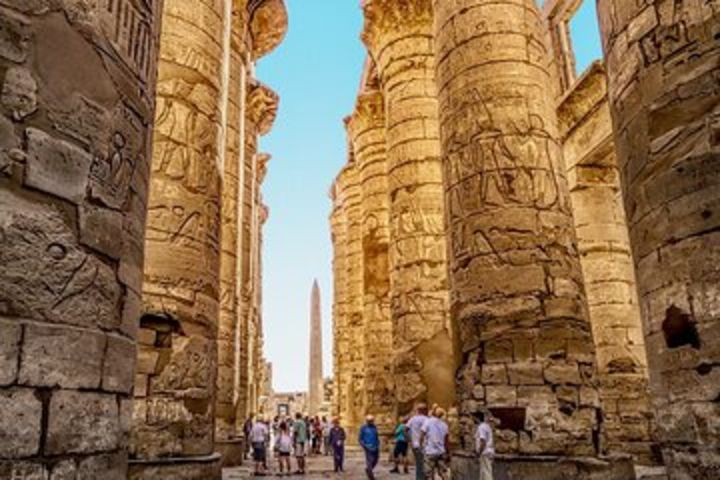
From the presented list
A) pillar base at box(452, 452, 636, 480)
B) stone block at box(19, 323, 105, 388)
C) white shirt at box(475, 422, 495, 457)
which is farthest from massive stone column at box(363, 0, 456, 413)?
stone block at box(19, 323, 105, 388)

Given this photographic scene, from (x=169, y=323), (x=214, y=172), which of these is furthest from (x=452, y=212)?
(x=169, y=323)

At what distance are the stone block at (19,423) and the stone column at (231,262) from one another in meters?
6.91

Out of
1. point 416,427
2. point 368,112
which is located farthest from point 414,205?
Answer: point 368,112

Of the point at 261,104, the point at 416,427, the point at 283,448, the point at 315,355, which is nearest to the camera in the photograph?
the point at 416,427

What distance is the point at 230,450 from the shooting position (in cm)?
945

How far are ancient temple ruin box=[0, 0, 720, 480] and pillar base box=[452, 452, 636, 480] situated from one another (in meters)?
0.02

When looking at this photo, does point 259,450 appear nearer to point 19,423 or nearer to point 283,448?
point 283,448

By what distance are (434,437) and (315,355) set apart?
32.4 m

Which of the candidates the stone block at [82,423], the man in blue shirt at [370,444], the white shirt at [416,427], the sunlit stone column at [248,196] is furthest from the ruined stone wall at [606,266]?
the stone block at [82,423]

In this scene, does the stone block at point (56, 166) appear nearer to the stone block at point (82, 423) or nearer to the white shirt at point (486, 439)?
the stone block at point (82, 423)

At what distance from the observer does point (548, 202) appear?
646 cm

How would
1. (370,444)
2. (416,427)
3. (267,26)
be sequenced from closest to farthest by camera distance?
(416,427)
(370,444)
(267,26)

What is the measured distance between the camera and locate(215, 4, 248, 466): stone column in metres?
9.28

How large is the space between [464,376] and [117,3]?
199 inches
